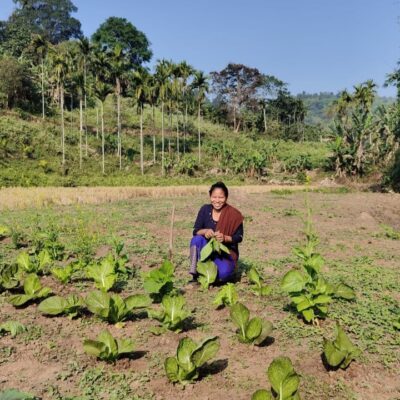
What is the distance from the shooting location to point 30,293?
4.63 meters

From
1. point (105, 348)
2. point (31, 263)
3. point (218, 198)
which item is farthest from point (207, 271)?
point (31, 263)

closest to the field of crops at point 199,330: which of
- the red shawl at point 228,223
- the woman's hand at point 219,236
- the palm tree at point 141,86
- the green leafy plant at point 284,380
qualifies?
the green leafy plant at point 284,380

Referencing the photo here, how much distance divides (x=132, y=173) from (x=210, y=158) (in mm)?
10082

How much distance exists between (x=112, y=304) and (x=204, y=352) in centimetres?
129

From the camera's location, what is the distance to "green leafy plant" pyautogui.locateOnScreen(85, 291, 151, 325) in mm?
4047

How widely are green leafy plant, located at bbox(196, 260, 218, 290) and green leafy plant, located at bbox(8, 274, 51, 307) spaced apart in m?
1.79

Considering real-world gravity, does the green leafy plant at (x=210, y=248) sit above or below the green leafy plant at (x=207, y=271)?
above

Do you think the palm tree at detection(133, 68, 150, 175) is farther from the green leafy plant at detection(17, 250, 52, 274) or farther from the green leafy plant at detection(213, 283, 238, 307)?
the green leafy plant at detection(213, 283, 238, 307)

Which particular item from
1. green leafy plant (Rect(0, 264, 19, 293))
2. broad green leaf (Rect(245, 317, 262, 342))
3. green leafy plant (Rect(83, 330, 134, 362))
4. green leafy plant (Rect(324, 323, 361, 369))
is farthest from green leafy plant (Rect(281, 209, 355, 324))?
green leafy plant (Rect(0, 264, 19, 293))

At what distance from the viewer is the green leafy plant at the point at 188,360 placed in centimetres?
304

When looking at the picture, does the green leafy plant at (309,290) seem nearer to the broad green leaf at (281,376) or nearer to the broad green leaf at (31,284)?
the broad green leaf at (281,376)

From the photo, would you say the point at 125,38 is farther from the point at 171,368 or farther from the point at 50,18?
the point at 171,368

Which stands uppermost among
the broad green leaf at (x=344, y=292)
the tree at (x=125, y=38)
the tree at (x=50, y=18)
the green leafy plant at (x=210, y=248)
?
the tree at (x=50, y=18)

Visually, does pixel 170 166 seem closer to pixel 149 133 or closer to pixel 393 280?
pixel 149 133
